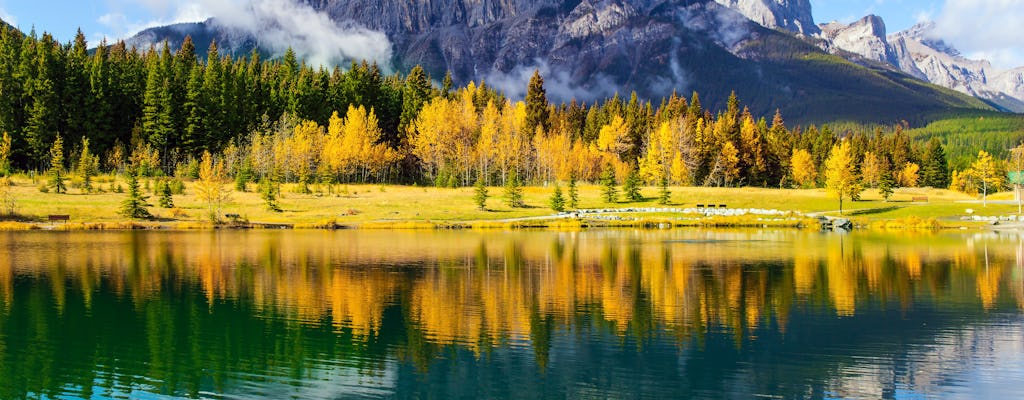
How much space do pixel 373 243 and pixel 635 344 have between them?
38830 millimetres

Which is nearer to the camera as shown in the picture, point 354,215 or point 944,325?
point 944,325

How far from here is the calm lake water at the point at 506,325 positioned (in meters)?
19.3

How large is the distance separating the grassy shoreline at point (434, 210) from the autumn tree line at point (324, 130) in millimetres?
4834

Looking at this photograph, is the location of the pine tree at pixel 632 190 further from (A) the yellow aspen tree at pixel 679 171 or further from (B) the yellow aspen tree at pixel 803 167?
(B) the yellow aspen tree at pixel 803 167

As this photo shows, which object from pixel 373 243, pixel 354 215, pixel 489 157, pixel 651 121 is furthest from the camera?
pixel 651 121

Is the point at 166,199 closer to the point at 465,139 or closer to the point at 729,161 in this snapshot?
the point at 465,139

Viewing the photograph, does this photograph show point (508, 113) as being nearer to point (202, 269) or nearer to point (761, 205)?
point (761, 205)

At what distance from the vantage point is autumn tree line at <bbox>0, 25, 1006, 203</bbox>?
107250mm

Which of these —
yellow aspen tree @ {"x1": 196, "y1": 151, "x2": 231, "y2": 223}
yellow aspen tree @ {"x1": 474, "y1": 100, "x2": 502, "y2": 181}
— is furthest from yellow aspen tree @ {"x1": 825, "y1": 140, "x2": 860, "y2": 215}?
yellow aspen tree @ {"x1": 196, "y1": 151, "x2": 231, "y2": 223}

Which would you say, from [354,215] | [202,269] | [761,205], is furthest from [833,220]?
[202,269]

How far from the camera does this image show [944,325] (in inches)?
1053

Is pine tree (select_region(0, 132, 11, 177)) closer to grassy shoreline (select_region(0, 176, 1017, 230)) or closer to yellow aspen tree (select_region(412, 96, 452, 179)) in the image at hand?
grassy shoreline (select_region(0, 176, 1017, 230))

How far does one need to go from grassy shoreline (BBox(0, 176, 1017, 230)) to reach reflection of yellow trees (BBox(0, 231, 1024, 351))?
14.1 metres

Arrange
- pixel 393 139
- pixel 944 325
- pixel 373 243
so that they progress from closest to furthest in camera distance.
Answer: pixel 944 325 < pixel 373 243 < pixel 393 139
